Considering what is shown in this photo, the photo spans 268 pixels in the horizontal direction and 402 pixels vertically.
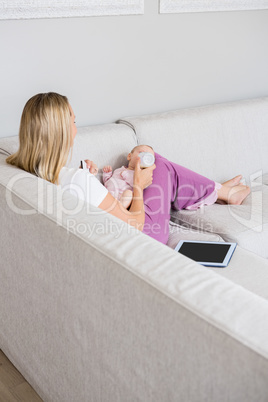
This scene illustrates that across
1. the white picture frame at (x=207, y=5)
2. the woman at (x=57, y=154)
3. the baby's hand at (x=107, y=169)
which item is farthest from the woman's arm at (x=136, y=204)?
the white picture frame at (x=207, y=5)

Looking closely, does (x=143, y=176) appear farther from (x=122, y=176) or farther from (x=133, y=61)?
(x=133, y=61)

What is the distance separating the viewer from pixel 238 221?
246cm

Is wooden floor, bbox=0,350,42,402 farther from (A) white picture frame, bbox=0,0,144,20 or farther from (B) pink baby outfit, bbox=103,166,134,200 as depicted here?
(A) white picture frame, bbox=0,0,144,20

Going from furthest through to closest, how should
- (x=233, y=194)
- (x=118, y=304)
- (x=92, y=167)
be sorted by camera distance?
(x=233, y=194) → (x=92, y=167) → (x=118, y=304)

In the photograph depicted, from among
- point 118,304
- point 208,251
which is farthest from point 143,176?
point 118,304

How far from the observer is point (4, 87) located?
2393 mm

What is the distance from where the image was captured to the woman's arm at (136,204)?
1945mm

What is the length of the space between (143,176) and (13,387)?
1035 mm

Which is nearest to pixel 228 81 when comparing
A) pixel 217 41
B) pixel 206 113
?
pixel 217 41

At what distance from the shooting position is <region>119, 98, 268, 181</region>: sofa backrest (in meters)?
2.74

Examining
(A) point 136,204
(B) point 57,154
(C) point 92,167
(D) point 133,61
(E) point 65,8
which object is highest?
(E) point 65,8

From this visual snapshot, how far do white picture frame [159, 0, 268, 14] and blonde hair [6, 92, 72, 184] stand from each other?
1188 mm

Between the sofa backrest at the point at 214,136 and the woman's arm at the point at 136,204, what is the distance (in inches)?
13.1

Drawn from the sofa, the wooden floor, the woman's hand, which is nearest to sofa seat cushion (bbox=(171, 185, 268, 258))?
the sofa
